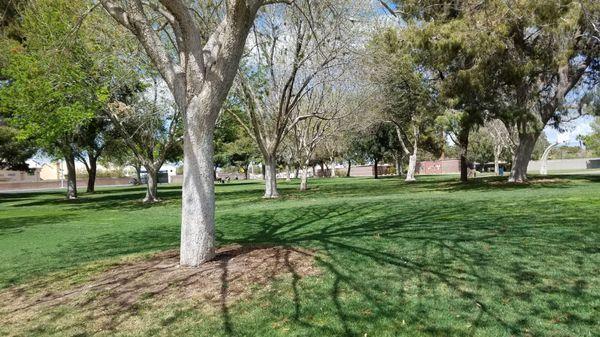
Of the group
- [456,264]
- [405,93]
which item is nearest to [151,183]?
[405,93]

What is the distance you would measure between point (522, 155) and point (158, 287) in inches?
885

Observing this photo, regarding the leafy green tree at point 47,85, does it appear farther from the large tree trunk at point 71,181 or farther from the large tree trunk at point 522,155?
the large tree trunk at point 522,155

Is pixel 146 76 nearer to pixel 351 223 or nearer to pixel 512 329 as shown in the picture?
pixel 351 223

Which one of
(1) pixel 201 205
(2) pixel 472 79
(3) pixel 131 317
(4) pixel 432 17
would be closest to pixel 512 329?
(3) pixel 131 317

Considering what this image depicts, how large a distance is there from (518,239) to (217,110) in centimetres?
505

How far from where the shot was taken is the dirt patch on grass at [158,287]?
5199mm

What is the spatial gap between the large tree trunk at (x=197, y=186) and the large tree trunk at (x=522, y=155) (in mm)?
20834

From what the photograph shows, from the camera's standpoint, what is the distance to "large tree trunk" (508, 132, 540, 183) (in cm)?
2366

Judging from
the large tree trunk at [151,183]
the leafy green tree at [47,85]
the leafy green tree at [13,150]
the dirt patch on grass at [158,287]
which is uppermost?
the leafy green tree at [47,85]

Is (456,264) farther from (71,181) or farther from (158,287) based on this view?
(71,181)

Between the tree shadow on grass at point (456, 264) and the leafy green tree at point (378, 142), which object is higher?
the leafy green tree at point (378, 142)

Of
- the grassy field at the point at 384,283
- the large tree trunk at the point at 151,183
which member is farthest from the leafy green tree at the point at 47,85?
the grassy field at the point at 384,283

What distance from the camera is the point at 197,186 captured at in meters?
6.45

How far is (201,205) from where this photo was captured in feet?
21.2
